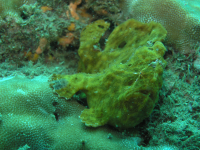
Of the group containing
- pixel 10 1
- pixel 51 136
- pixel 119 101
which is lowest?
pixel 51 136

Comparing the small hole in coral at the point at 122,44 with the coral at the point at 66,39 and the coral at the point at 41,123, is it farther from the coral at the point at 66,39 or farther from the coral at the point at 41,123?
the coral at the point at 41,123

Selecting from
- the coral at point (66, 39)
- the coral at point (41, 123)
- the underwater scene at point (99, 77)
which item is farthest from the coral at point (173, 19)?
the coral at point (41, 123)

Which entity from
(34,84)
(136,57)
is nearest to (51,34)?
(34,84)

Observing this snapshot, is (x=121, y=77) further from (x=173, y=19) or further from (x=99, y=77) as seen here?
(x=173, y=19)

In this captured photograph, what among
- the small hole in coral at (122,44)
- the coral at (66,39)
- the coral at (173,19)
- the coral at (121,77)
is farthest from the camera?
the coral at (66,39)

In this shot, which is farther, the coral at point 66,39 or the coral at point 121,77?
the coral at point 66,39

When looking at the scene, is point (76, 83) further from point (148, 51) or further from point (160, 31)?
point (160, 31)
